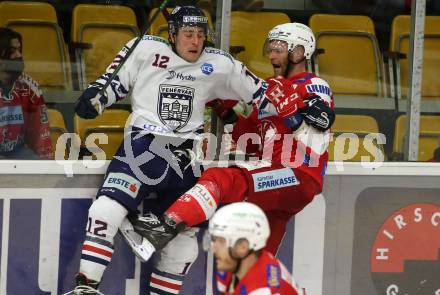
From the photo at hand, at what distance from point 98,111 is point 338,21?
Answer: 4.82 ft

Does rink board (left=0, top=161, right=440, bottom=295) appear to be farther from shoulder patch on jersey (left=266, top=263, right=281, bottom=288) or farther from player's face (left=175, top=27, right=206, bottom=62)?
shoulder patch on jersey (left=266, top=263, right=281, bottom=288)

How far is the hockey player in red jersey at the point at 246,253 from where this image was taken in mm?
4613

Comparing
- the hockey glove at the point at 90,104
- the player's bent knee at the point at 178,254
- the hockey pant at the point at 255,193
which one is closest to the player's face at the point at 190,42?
the hockey glove at the point at 90,104

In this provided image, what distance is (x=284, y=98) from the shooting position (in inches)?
230

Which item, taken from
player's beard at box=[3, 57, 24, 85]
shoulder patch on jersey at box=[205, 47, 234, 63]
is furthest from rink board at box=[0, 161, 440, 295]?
shoulder patch on jersey at box=[205, 47, 234, 63]

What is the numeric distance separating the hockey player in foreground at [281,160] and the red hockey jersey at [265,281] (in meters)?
0.97

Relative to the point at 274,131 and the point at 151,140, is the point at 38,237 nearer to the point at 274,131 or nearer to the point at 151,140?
the point at 151,140

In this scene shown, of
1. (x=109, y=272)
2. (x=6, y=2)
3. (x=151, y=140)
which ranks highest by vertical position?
(x=6, y=2)

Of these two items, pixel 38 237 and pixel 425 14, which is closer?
pixel 38 237

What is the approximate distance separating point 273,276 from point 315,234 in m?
1.72

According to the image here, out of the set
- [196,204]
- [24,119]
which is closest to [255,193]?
[196,204]

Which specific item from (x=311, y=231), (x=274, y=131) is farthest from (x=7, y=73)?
(x=311, y=231)

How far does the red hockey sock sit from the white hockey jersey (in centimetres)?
36

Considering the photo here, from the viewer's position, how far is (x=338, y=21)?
646 centimetres
